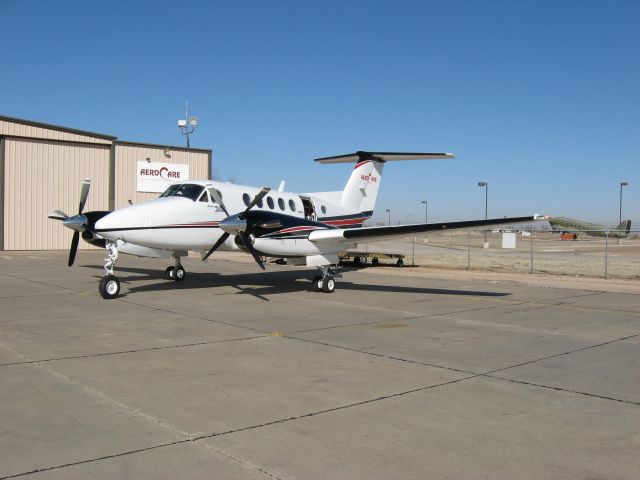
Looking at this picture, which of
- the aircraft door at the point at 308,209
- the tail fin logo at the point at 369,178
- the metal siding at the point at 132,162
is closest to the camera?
the aircraft door at the point at 308,209

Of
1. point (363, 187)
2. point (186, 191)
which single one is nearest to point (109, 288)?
point (186, 191)

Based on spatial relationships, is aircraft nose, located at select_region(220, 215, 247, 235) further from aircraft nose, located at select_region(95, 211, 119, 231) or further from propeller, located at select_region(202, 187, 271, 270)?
aircraft nose, located at select_region(95, 211, 119, 231)

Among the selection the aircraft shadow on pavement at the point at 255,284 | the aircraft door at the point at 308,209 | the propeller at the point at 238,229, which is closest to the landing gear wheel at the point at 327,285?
the aircraft shadow on pavement at the point at 255,284

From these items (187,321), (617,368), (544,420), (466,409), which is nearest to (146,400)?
(466,409)

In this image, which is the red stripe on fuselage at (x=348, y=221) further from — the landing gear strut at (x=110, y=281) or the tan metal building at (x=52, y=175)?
the tan metal building at (x=52, y=175)

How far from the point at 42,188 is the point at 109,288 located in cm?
2470

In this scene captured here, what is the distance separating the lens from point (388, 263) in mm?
29766

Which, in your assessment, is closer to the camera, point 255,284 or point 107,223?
point 107,223

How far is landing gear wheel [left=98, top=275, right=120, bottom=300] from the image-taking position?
44.7 feet

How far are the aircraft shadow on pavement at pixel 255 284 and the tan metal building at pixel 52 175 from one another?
14970mm

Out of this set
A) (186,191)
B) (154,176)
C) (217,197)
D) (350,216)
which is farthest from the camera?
(154,176)

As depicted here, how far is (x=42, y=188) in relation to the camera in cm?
3478

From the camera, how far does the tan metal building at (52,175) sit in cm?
3372

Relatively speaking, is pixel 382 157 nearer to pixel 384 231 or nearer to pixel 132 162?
pixel 384 231
